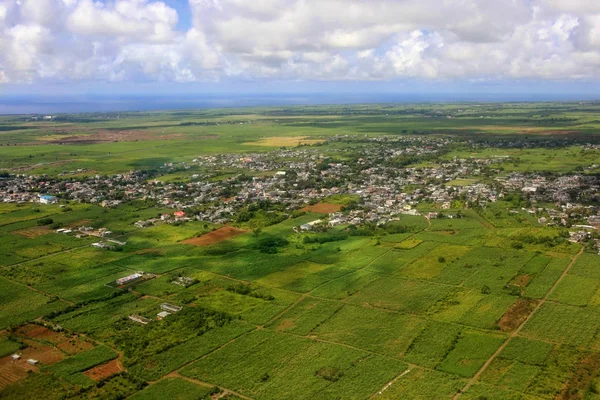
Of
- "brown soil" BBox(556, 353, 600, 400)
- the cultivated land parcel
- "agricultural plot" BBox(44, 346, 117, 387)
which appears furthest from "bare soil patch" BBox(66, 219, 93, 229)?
"brown soil" BBox(556, 353, 600, 400)

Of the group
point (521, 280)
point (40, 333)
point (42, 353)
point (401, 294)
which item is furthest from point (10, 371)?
Answer: point (521, 280)

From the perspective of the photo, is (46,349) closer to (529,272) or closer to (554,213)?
(529,272)

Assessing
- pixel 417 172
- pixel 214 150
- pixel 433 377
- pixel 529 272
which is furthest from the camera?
pixel 214 150

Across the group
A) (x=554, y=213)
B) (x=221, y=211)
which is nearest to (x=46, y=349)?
(x=221, y=211)

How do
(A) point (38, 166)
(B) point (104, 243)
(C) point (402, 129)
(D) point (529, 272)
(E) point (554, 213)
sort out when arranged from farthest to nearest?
(C) point (402, 129) < (A) point (38, 166) < (E) point (554, 213) < (B) point (104, 243) < (D) point (529, 272)

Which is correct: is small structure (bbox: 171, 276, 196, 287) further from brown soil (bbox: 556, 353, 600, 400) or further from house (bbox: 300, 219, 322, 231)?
brown soil (bbox: 556, 353, 600, 400)

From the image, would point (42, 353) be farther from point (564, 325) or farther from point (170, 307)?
Answer: point (564, 325)
